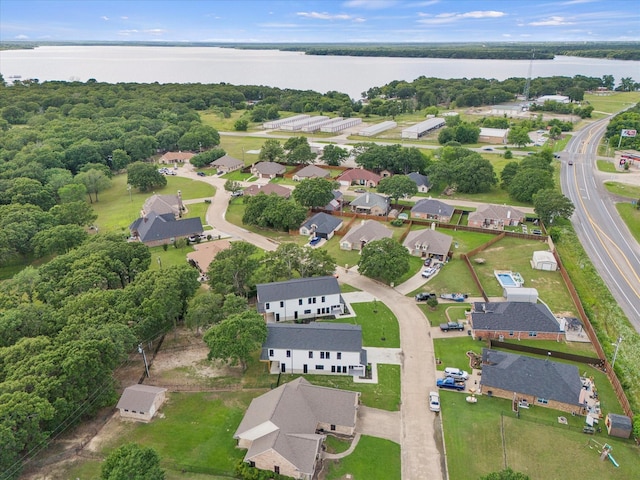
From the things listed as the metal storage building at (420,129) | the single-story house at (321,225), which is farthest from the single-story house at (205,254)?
the metal storage building at (420,129)

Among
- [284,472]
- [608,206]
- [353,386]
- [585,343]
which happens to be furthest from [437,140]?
[284,472]

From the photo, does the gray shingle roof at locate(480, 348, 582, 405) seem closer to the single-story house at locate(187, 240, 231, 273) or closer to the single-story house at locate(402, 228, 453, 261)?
the single-story house at locate(402, 228, 453, 261)

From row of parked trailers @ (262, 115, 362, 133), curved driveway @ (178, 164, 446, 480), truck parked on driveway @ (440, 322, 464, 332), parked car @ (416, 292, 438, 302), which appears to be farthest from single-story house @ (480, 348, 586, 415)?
row of parked trailers @ (262, 115, 362, 133)

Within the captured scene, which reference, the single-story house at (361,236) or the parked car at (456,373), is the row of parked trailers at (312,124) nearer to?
the single-story house at (361,236)

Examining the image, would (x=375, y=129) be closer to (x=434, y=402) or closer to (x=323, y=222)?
(x=323, y=222)

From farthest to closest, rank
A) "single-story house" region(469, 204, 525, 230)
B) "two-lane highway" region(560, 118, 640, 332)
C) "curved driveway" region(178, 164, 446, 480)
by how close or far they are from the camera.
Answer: "single-story house" region(469, 204, 525, 230)
"two-lane highway" region(560, 118, 640, 332)
"curved driveway" region(178, 164, 446, 480)

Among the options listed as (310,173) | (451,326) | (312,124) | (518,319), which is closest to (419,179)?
(310,173)
